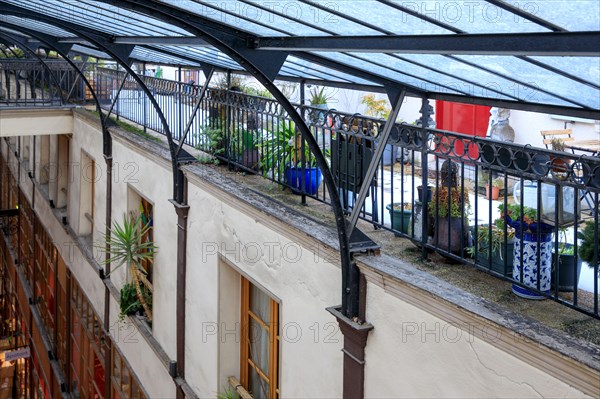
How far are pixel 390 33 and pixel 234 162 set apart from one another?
3.64 meters

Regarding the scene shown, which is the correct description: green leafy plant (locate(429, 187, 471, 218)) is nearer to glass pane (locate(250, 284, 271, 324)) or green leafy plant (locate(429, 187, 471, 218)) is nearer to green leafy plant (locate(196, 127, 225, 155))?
glass pane (locate(250, 284, 271, 324))

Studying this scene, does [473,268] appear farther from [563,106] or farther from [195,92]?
[195,92]

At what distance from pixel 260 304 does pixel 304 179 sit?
109 cm

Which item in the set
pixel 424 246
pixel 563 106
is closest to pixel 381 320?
pixel 424 246

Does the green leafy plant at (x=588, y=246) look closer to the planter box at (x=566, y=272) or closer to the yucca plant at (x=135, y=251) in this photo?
the planter box at (x=566, y=272)

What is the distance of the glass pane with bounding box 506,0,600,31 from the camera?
5.85 feet

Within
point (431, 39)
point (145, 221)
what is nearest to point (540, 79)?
point (431, 39)

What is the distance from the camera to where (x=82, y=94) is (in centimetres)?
1189

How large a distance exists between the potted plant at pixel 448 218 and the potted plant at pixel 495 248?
11cm

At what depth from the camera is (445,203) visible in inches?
155

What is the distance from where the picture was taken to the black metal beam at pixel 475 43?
196 cm

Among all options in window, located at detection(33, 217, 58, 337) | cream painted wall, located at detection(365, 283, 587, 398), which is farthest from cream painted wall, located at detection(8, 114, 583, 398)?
window, located at detection(33, 217, 58, 337)

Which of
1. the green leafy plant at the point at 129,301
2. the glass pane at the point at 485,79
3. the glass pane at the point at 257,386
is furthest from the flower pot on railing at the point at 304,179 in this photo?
the green leafy plant at the point at 129,301

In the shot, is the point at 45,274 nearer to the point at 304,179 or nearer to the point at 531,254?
the point at 304,179
